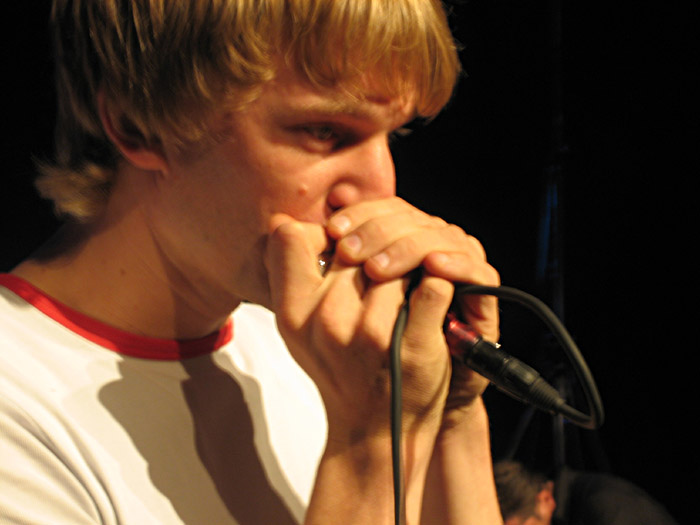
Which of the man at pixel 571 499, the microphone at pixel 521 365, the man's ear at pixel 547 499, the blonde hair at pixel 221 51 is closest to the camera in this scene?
the microphone at pixel 521 365

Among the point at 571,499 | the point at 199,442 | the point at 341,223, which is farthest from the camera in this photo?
the point at 571,499

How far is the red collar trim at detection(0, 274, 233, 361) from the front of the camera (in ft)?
2.61

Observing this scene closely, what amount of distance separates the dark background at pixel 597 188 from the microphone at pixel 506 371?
3.77 ft

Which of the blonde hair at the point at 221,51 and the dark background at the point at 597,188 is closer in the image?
the blonde hair at the point at 221,51

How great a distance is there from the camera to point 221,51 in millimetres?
735

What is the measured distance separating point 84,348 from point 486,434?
2.03ft

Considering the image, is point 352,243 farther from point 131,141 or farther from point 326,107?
point 131,141

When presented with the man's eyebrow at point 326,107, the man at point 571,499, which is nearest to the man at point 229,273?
the man's eyebrow at point 326,107

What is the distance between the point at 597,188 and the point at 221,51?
61.5 inches

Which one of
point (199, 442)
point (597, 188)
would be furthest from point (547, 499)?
point (199, 442)

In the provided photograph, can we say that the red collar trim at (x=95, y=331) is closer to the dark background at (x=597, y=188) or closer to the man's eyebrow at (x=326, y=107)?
the man's eyebrow at (x=326, y=107)

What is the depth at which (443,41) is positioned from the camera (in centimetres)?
84

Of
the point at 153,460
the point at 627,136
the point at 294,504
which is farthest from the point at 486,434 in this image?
the point at 627,136

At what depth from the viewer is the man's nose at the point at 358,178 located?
777 mm
